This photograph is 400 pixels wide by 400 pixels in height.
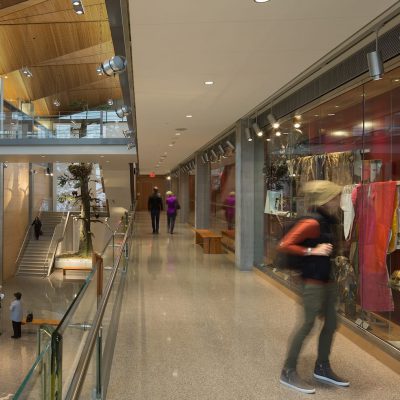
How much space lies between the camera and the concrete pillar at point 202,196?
1691 cm

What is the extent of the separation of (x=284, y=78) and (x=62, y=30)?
10.8 meters

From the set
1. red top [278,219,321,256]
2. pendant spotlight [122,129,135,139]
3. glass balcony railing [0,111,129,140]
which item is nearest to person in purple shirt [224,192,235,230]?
pendant spotlight [122,129,135,139]

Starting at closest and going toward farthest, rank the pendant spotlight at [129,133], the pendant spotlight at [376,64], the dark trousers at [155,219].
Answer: the pendant spotlight at [376,64], the pendant spotlight at [129,133], the dark trousers at [155,219]

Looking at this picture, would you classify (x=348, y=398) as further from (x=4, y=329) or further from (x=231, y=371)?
(x=4, y=329)

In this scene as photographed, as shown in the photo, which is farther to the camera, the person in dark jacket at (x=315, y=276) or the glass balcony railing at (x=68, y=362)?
the person in dark jacket at (x=315, y=276)

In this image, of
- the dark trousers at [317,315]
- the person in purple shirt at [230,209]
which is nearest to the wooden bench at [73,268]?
the person in purple shirt at [230,209]

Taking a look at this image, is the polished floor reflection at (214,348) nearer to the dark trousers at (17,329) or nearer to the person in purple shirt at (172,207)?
the dark trousers at (17,329)

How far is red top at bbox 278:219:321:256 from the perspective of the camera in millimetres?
3584

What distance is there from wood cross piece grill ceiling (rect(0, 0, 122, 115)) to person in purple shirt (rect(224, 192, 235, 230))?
18.8 feet

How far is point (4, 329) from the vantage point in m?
12.0

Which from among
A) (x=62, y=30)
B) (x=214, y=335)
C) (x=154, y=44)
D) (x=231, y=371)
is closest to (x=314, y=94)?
(x=154, y=44)

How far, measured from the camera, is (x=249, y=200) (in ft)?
30.8

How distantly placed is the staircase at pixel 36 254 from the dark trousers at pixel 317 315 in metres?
20.5

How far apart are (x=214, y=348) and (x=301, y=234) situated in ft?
5.44
